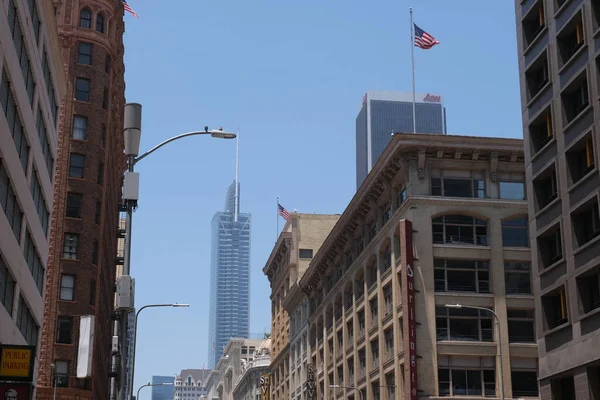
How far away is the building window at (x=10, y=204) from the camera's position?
40.0m

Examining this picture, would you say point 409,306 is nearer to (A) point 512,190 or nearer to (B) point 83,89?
(A) point 512,190

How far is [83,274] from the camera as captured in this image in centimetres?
8262

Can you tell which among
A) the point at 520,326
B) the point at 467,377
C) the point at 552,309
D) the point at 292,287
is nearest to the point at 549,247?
the point at 552,309

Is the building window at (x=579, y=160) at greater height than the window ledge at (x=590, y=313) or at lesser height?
greater

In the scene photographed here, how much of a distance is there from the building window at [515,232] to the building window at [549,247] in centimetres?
1786

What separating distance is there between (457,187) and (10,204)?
37110mm

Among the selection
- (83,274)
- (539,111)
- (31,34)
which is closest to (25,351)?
(31,34)

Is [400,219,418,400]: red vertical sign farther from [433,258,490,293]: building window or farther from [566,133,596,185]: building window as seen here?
[566,133,596,185]: building window

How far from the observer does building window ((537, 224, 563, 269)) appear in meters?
51.2

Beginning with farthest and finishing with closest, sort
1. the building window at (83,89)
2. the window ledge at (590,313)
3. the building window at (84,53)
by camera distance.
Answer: the building window at (84,53), the building window at (83,89), the window ledge at (590,313)

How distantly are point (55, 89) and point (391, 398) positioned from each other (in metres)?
33.3

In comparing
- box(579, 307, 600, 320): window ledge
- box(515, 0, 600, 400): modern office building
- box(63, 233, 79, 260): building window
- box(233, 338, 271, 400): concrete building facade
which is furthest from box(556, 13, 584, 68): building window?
box(233, 338, 271, 400): concrete building facade

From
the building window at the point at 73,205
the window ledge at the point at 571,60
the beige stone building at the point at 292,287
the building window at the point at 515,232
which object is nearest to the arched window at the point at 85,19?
the building window at the point at 73,205

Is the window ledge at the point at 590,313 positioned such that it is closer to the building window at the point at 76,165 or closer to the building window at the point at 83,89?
the building window at the point at 76,165
